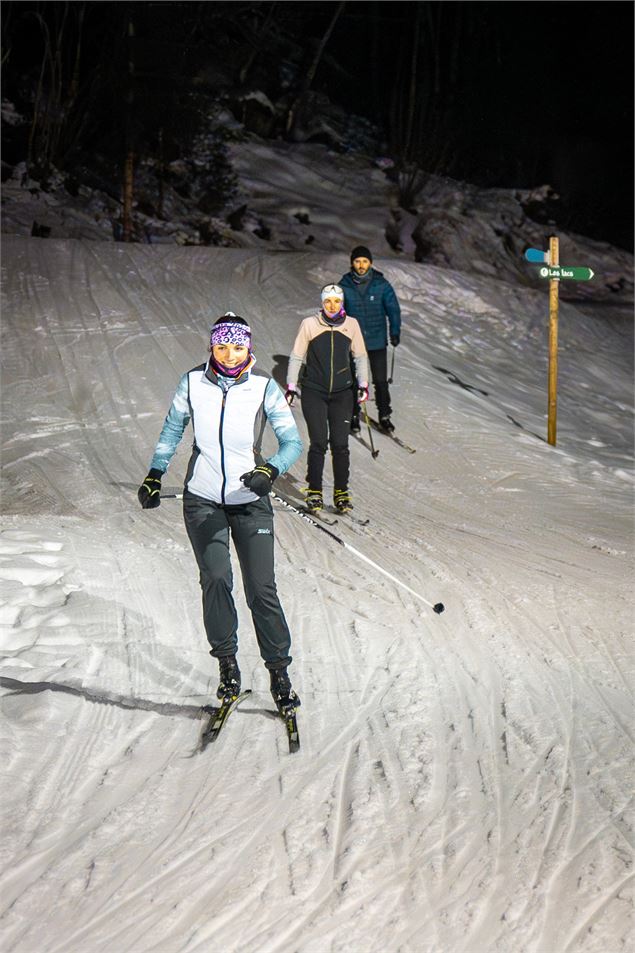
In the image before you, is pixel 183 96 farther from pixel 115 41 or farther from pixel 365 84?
pixel 365 84

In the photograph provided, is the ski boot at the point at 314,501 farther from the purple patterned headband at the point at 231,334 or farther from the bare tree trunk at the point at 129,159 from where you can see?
the bare tree trunk at the point at 129,159

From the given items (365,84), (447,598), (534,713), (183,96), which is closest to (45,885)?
(534,713)

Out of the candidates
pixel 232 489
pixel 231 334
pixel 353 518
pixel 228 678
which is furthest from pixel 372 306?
pixel 228 678

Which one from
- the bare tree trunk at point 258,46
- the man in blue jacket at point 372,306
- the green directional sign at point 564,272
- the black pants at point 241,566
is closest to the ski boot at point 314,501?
the man in blue jacket at point 372,306

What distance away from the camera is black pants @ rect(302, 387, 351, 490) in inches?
356

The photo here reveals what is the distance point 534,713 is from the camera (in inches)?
211

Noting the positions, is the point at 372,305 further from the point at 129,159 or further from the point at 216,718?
the point at 129,159

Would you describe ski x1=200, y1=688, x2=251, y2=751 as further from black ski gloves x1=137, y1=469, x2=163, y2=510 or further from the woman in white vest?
black ski gloves x1=137, y1=469, x2=163, y2=510

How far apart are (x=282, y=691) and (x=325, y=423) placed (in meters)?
4.33

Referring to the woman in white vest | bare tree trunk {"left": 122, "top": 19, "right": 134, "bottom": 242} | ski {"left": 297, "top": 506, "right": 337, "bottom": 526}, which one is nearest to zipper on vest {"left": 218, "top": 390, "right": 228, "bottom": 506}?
the woman in white vest

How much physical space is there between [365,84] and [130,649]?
105ft

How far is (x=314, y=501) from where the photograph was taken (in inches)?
359

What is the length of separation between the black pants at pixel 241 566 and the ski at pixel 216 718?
318 mm

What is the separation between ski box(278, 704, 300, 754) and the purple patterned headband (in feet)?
6.19
